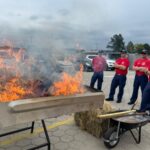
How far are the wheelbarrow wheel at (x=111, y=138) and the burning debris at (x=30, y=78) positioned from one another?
3.20ft

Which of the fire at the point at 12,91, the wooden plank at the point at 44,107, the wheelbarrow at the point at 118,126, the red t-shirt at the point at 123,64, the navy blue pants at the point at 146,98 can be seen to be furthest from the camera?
the red t-shirt at the point at 123,64

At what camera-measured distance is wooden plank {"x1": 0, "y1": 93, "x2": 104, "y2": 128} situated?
288 cm

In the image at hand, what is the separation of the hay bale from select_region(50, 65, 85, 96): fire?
826 millimetres

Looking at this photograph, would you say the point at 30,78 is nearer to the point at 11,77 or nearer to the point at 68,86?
the point at 11,77

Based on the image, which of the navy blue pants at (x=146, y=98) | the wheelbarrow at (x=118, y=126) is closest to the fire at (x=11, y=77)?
the wheelbarrow at (x=118, y=126)

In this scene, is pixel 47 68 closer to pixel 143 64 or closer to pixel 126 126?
pixel 126 126

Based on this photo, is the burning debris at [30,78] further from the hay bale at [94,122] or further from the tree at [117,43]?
the tree at [117,43]

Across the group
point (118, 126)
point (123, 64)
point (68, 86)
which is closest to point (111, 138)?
point (118, 126)

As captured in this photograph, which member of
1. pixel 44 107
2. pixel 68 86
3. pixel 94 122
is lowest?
pixel 94 122

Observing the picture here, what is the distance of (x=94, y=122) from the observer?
4723 mm

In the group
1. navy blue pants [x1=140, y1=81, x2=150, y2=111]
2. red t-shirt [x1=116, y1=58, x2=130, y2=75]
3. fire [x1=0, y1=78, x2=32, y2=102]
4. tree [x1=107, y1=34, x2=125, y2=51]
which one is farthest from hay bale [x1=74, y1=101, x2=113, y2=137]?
tree [x1=107, y1=34, x2=125, y2=51]

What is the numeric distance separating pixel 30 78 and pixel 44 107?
3.66 ft

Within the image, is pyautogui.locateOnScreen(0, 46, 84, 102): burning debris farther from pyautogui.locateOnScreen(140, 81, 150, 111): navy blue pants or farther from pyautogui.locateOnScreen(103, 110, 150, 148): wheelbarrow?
pyautogui.locateOnScreen(140, 81, 150, 111): navy blue pants

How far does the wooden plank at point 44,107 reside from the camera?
2.88 metres
